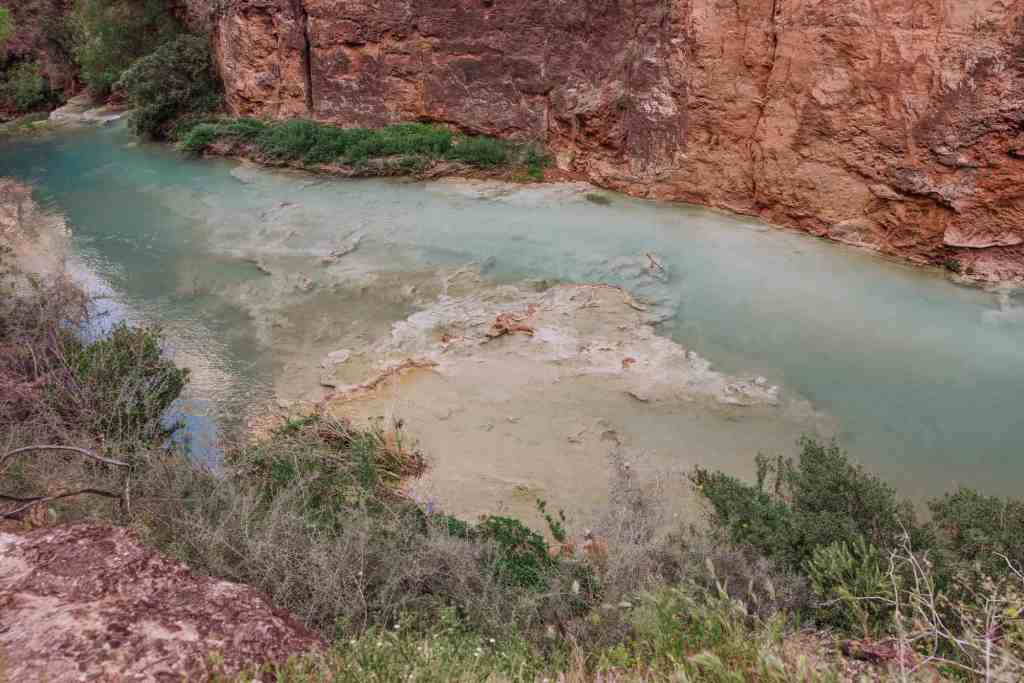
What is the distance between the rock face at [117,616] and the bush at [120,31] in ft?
55.0

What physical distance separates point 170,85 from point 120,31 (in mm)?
3457

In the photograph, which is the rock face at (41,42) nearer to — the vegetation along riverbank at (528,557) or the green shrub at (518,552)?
the vegetation along riverbank at (528,557)

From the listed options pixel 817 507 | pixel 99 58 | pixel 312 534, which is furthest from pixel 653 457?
pixel 99 58

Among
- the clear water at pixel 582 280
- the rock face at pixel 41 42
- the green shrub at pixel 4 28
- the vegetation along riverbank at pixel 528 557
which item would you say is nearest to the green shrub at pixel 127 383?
the vegetation along riverbank at pixel 528 557

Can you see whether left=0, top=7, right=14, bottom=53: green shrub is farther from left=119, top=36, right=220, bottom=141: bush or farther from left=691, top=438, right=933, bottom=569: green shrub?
left=691, top=438, right=933, bottom=569: green shrub

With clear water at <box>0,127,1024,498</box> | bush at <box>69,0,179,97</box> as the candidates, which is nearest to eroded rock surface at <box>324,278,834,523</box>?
clear water at <box>0,127,1024,498</box>

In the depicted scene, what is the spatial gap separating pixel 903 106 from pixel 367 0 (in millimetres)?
8840

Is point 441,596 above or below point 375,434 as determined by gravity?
above

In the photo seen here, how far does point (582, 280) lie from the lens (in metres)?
8.50

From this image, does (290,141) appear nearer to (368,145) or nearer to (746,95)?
(368,145)

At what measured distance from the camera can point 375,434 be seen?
20.3 ft

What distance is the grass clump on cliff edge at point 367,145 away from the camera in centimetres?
1173

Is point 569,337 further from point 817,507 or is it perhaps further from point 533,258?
point 817,507

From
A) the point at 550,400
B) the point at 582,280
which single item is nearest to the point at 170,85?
the point at 582,280
